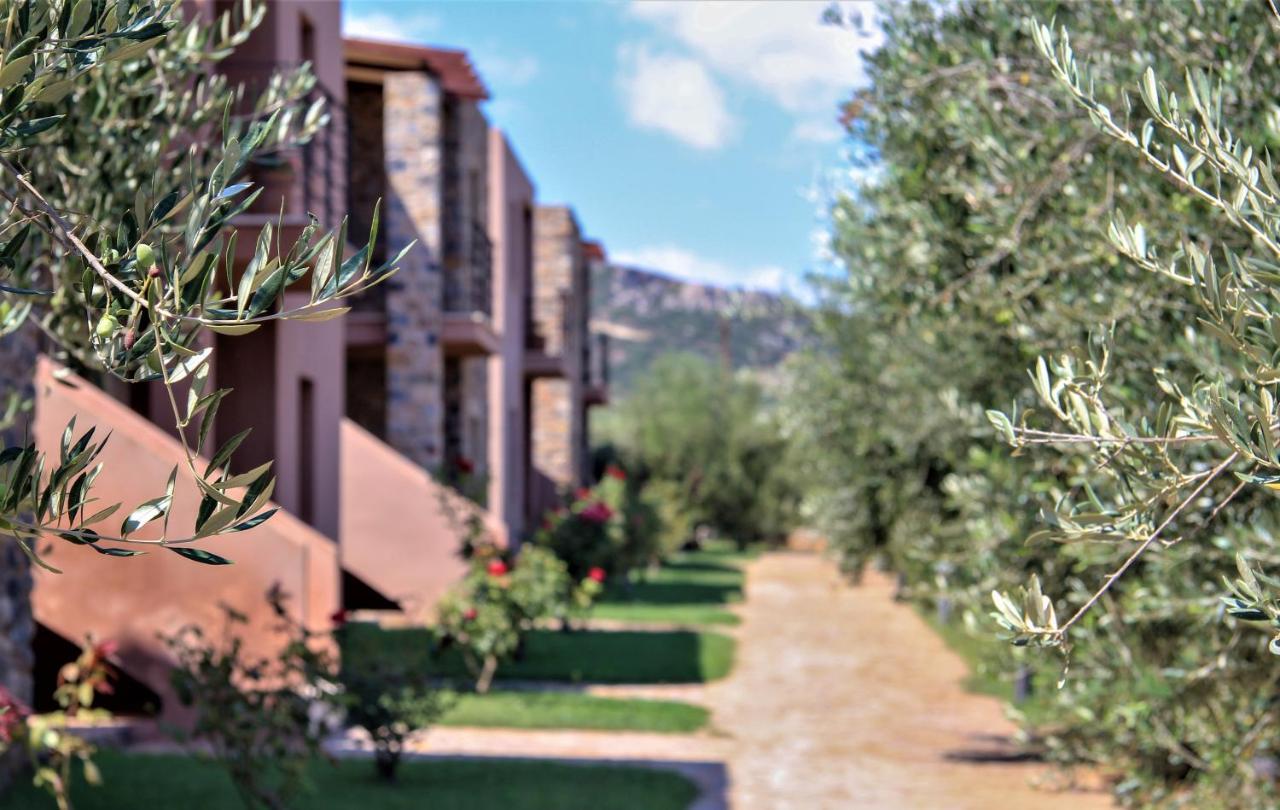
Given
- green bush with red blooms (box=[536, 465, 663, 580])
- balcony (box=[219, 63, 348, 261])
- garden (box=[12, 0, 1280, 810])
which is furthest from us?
green bush with red blooms (box=[536, 465, 663, 580])

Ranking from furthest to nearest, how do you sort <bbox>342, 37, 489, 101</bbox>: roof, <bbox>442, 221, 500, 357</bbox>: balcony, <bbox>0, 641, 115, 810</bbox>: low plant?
<bbox>442, 221, 500, 357</bbox>: balcony → <bbox>342, 37, 489, 101</bbox>: roof → <bbox>0, 641, 115, 810</bbox>: low plant

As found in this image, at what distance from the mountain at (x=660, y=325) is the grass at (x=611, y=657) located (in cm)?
4496

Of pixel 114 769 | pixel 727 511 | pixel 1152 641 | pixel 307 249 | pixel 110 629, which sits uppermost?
pixel 307 249

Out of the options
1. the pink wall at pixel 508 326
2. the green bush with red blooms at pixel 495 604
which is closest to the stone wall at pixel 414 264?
the pink wall at pixel 508 326

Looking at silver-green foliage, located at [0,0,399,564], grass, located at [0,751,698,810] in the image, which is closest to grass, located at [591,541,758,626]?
grass, located at [0,751,698,810]

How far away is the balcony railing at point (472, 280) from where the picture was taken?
769 inches

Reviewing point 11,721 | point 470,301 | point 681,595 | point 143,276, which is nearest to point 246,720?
point 11,721

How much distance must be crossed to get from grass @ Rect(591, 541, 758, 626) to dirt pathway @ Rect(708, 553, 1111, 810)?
0.94 m

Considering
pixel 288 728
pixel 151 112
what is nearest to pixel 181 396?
pixel 288 728

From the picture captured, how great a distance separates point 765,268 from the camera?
1166cm

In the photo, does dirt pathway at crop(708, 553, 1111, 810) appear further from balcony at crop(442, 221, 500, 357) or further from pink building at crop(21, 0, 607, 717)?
balcony at crop(442, 221, 500, 357)

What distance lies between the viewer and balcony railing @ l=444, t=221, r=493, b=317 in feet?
64.1

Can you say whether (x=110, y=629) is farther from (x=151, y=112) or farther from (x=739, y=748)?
(x=151, y=112)

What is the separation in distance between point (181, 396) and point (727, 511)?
31.8 meters
